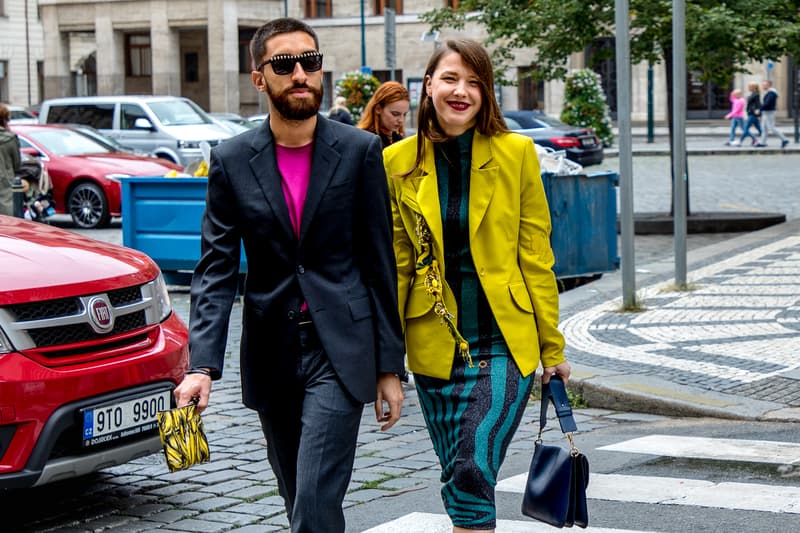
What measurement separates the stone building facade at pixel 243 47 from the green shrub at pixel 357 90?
2463cm

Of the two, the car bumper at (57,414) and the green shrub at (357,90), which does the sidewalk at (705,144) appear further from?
the car bumper at (57,414)

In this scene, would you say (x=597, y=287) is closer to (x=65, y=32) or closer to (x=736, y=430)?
(x=736, y=430)

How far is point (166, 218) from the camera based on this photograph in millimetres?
12398

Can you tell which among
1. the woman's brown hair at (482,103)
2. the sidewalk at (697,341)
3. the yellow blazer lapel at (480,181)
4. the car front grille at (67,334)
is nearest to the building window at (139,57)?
the sidewalk at (697,341)

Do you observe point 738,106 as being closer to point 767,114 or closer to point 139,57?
point 767,114

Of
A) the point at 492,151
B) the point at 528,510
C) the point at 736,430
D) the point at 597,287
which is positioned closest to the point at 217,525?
the point at 528,510

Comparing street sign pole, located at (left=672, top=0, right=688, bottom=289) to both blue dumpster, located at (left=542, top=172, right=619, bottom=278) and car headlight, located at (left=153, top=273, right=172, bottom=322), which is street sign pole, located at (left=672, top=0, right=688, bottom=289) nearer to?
blue dumpster, located at (left=542, top=172, right=619, bottom=278)

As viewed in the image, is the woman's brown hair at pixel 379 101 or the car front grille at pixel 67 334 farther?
the woman's brown hair at pixel 379 101

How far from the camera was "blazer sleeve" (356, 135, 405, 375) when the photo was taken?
3.81 meters

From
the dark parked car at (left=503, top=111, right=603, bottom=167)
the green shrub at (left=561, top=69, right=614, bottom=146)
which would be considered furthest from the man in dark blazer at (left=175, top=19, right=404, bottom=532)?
the green shrub at (left=561, top=69, right=614, bottom=146)

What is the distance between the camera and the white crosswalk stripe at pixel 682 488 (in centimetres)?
537

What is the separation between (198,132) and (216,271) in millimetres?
20895

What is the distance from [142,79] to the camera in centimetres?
5875

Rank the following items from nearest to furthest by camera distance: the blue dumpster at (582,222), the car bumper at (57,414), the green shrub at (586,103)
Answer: the car bumper at (57,414) → the blue dumpster at (582,222) → the green shrub at (586,103)
